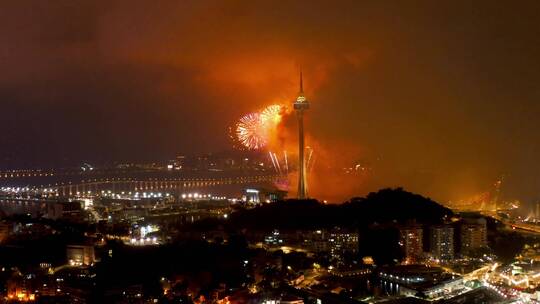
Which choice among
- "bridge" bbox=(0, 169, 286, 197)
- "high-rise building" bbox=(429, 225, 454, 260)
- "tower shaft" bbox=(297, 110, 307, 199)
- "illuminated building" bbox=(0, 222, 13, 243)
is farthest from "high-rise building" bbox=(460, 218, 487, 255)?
"bridge" bbox=(0, 169, 286, 197)

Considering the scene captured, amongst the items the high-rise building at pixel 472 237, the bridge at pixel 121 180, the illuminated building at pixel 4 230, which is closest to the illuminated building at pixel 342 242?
the high-rise building at pixel 472 237

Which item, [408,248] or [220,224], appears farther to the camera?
[220,224]

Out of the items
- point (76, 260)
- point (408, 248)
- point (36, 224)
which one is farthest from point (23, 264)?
point (408, 248)

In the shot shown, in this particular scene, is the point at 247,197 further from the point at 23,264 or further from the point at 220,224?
the point at 23,264

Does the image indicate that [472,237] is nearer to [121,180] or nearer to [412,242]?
[412,242]

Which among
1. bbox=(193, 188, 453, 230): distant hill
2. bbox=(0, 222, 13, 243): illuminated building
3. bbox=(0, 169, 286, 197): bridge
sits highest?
bbox=(0, 169, 286, 197): bridge

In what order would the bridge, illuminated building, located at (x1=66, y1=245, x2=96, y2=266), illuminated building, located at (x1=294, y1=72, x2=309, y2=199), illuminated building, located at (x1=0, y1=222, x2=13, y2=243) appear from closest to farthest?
illuminated building, located at (x1=66, y1=245, x2=96, y2=266)
illuminated building, located at (x1=0, y1=222, x2=13, y2=243)
illuminated building, located at (x1=294, y1=72, x2=309, y2=199)
the bridge

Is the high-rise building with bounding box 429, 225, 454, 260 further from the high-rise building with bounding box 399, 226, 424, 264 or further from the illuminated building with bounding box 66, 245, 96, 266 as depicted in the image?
the illuminated building with bounding box 66, 245, 96, 266
